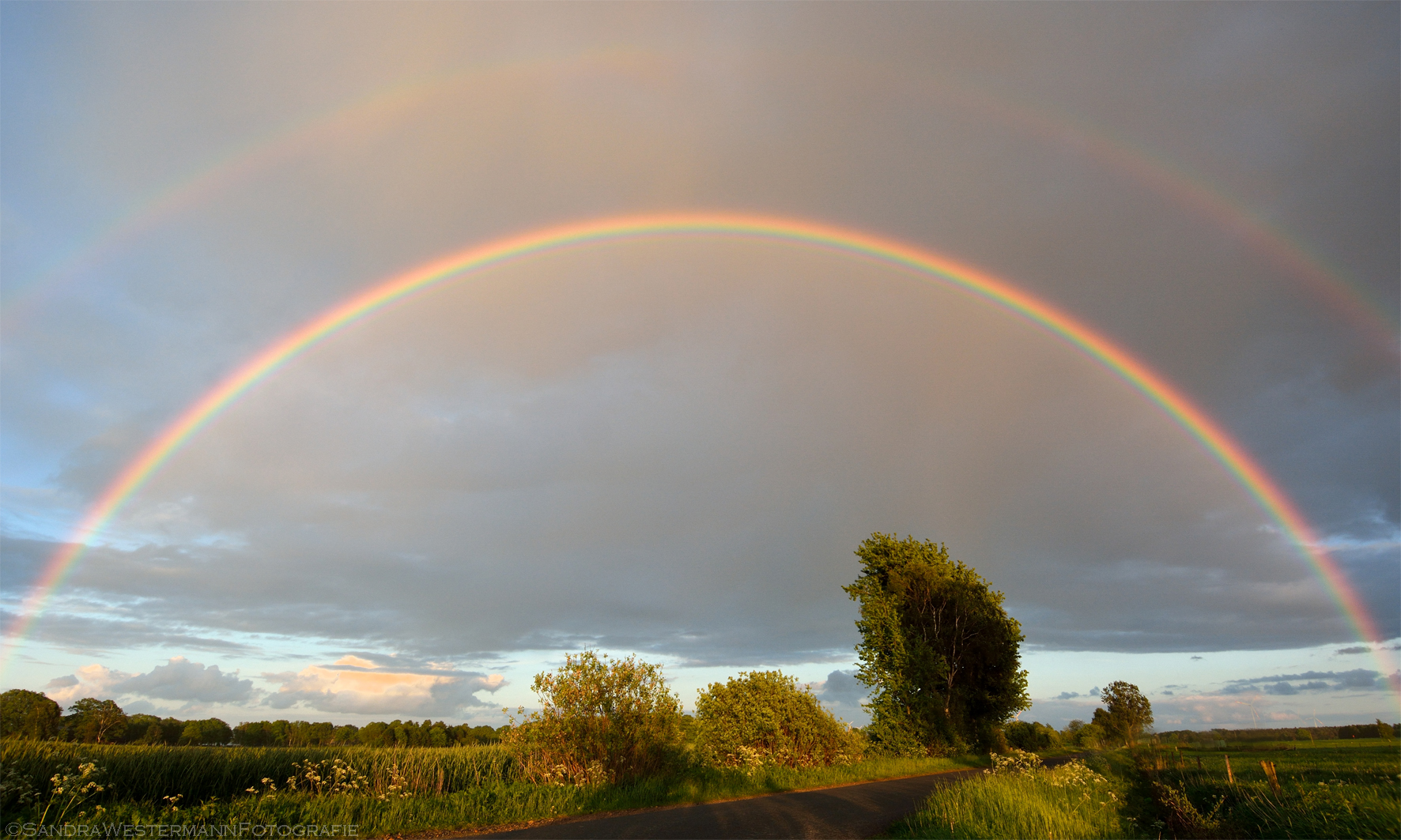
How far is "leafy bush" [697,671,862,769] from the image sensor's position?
23.1m

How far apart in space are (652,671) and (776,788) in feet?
15.8

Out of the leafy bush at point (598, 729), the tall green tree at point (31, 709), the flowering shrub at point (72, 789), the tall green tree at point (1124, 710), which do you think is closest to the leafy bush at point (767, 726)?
the leafy bush at point (598, 729)

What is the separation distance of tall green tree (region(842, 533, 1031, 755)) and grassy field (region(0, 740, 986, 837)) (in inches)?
876

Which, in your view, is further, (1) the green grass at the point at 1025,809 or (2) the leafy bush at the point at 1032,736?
(2) the leafy bush at the point at 1032,736

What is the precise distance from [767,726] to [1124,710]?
96984mm

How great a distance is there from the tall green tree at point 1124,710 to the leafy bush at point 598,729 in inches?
3822

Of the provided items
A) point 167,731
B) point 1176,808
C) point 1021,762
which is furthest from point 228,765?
point 167,731

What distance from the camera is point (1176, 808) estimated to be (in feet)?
44.7

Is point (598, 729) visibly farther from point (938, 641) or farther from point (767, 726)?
point (938, 641)

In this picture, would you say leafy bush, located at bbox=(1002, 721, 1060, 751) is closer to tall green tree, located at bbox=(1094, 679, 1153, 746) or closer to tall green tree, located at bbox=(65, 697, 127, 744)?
tall green tree, located at bbox=(1094, 679, 1153, 746)

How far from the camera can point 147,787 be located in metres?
12.2

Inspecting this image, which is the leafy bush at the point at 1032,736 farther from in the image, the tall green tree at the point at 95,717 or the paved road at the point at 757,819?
the tall green tree at the point at 95,717

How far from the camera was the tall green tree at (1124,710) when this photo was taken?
9306 cm

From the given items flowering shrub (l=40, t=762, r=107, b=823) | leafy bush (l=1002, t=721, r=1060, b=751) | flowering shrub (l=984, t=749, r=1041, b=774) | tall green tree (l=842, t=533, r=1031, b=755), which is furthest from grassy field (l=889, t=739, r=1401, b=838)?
leafy bush (l=1002, t=721, r=1060, b=751)
